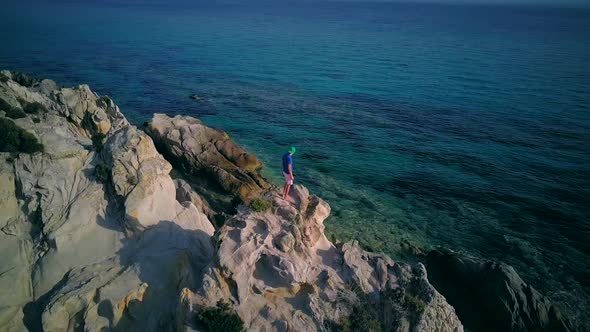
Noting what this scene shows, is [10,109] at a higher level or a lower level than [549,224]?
higher

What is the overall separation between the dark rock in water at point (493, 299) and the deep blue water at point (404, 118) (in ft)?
12.2

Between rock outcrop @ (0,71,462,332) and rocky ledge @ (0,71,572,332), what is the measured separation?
0.06 m

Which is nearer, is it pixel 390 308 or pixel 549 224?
pixel 390 308

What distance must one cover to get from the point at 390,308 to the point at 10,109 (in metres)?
32.9

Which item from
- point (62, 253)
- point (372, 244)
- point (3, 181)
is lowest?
point (372, 244)

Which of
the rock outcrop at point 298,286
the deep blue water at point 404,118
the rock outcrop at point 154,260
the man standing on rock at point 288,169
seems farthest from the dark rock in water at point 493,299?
the man standing on rock at point 288,169

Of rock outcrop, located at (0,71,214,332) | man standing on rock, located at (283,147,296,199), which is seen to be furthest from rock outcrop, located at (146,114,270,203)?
man standing on rock, located at (283,147,296,199)

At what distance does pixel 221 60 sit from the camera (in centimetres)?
9481

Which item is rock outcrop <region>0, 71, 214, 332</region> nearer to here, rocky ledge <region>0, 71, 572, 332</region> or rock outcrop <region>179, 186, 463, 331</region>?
rocky ledge <region>0, 71, 572, 332</region>

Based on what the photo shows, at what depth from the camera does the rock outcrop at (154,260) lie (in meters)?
16.3

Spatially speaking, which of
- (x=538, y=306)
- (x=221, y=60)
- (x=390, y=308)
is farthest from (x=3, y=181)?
(x=221, y=60)

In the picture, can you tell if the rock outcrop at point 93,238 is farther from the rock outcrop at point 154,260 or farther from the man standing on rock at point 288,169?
the man standing on rock at point 288,169

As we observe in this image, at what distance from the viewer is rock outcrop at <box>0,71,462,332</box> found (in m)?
16.3

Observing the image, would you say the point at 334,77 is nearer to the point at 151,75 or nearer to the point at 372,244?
the point at 151,75
